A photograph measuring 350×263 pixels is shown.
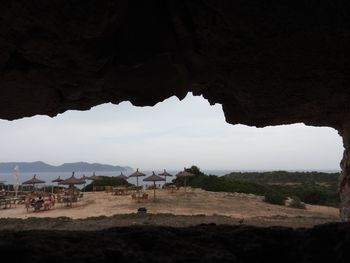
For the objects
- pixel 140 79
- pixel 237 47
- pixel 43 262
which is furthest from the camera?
pixel 140 79

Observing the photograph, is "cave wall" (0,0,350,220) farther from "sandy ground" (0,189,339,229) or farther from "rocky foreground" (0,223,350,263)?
"sandy ground" (0,189,339,229)

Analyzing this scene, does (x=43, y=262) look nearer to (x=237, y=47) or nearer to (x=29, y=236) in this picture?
(x=29, y=236)

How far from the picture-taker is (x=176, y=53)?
4.47 m

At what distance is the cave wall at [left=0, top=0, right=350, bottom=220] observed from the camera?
3.50m

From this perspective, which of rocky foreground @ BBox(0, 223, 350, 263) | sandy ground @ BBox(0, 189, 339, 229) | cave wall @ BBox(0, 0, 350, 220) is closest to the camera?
rocky foreground @ BBox(0, 223, 350, 263)

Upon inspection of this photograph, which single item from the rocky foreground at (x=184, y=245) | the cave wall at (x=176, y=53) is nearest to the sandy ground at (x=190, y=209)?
the cave wall at (x=176, y=53)

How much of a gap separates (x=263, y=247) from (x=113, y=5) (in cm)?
254

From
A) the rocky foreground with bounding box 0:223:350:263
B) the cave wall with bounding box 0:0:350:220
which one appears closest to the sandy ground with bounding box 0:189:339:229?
the cave wall with bounding box 0:0:350:220

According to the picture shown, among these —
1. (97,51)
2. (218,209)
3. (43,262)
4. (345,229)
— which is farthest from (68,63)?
(218,209)

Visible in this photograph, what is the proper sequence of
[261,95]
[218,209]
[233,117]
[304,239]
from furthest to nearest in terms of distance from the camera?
[218,209] < [233,117] < [261,95] < [304,239]

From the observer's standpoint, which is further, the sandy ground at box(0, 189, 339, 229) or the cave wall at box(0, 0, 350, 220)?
the sandy ground at box(0, 189, 339, 229)

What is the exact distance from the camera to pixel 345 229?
9.85ft

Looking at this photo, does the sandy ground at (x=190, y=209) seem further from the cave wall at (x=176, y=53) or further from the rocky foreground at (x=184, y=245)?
the rocky foreground at (x=184, y=245)

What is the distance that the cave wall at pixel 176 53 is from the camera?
3504 mm
